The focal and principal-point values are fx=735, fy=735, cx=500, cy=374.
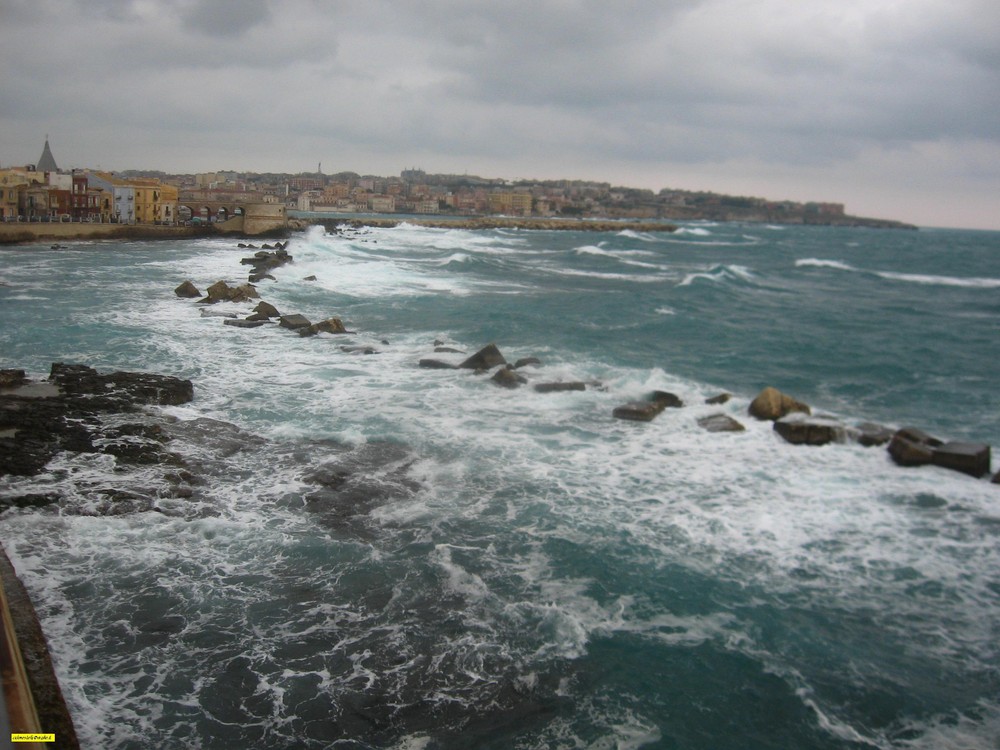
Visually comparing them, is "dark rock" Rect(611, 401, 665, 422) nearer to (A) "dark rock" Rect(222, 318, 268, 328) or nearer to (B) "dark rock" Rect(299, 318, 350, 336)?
(B) "dark rock" Rect(299, 318, 350, 336)

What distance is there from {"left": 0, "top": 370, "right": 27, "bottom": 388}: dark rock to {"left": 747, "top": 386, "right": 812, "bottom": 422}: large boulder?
1254 centimetres

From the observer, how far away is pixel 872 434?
39.3ft

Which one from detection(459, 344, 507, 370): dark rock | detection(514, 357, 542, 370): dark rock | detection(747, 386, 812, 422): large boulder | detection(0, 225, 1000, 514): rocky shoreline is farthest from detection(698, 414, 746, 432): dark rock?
detection(459, 344, 507, 370): dark rock

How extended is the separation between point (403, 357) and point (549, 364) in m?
3.35

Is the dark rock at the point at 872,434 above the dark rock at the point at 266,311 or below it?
below

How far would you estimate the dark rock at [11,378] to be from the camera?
11945 mm

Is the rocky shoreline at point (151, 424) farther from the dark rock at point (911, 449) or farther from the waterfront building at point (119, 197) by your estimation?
the waterfront building at point (119, 197)

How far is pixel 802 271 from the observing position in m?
47.5

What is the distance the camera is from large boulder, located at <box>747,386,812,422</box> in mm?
12984

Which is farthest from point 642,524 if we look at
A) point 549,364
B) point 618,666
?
point 549,364

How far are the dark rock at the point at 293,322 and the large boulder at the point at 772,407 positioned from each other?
1145cm

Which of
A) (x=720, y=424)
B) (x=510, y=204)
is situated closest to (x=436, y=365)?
(x=720, y=424)

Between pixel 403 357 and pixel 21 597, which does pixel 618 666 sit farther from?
pixel 403 357

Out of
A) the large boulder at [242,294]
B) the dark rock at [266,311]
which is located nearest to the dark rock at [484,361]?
the dark rock at [266,311]
